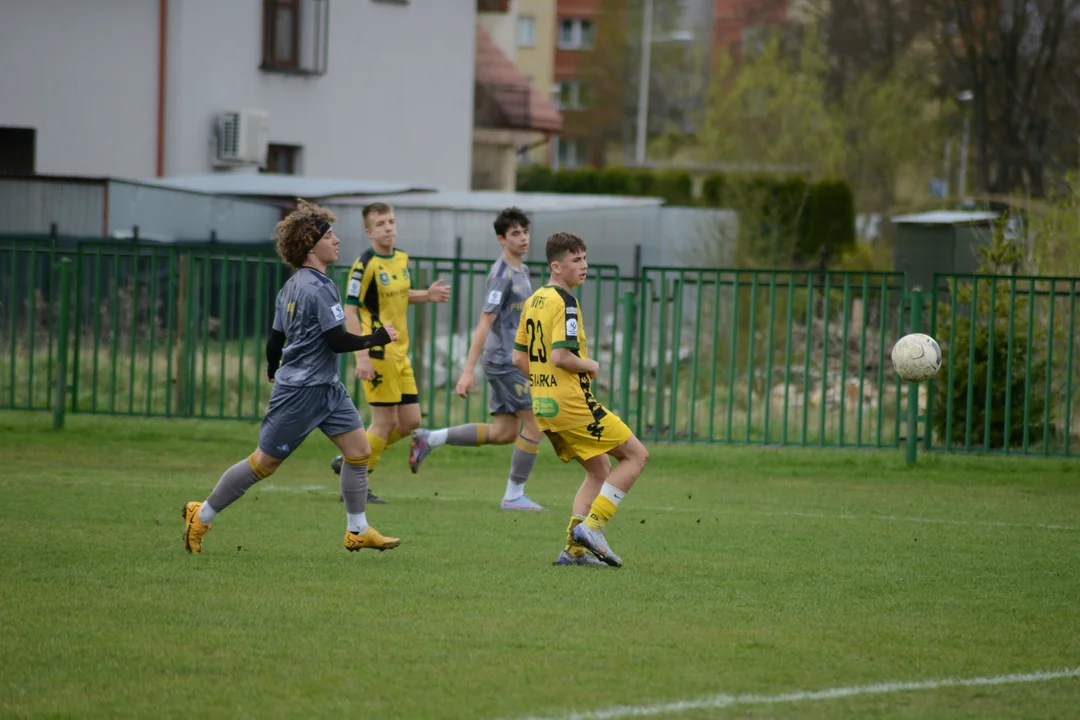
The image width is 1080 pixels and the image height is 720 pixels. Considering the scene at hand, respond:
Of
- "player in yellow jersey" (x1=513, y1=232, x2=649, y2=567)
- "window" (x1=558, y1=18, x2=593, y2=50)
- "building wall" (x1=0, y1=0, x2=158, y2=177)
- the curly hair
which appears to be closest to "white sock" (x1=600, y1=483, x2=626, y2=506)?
"player in yellow jersey" (x1=513, y1=232, x2=649, y2=567)

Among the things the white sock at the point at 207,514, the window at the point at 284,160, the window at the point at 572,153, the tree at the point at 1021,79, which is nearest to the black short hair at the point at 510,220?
the white sock at the point at 207,514

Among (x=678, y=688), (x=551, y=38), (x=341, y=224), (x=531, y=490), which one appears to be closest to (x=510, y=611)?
(x=678, y=688)

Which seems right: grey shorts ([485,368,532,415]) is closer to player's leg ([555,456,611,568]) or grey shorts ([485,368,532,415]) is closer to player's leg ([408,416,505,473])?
player's leg ([408,416,505,473])

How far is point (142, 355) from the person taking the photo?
14961mm

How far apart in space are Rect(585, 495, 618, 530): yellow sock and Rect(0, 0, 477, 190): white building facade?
66.9ft

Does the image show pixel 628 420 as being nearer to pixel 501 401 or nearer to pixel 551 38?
pixel 501 401

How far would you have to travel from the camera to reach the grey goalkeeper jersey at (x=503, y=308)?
36.3ft

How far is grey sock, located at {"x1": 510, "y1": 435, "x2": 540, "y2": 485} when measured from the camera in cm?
1086

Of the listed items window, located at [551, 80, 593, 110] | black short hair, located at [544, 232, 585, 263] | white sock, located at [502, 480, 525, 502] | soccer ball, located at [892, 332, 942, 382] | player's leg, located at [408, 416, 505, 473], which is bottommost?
white sock, located at [502, 480, 525, 502]

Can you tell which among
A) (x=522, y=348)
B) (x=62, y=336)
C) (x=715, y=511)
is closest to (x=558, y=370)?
(x=522, y=348)

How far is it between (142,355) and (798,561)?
8.23 meters

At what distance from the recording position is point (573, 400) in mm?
8258

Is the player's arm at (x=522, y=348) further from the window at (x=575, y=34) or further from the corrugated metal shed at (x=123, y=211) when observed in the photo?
the window at (x=575, y=34)

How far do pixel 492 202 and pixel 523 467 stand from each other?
1413 cm
